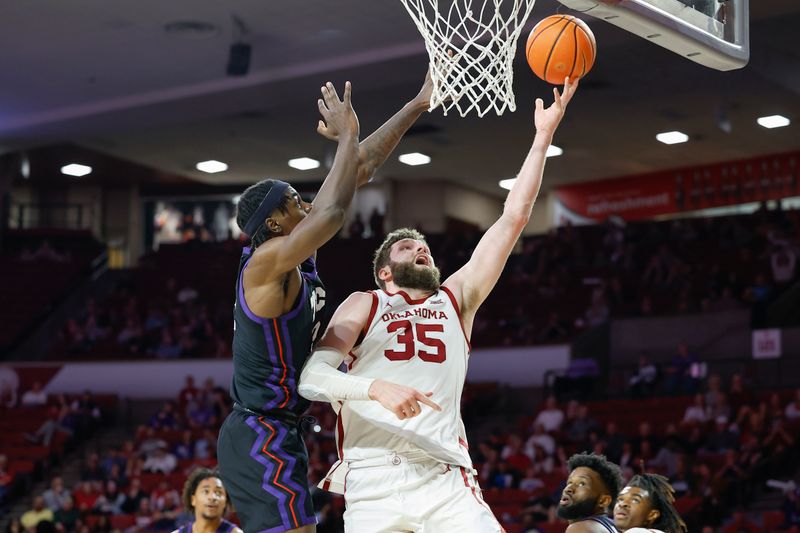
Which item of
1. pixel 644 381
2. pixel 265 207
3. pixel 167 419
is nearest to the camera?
pixel 265 207

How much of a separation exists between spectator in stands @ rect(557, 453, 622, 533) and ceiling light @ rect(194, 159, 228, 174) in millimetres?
19473

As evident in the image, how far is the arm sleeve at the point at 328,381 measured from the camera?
180 inches

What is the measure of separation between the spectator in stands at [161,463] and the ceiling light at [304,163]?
8824mm

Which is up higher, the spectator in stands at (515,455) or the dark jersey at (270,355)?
the dark jersey at (270,355)

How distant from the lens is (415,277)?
16.9 feet

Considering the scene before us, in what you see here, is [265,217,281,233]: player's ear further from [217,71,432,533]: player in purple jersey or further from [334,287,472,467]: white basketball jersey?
[334,287,472,467]: white basketball jersey

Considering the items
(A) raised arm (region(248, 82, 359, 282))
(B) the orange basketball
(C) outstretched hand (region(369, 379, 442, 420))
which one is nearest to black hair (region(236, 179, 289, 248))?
(A) raised arm (region(248, 82, 359, 282))

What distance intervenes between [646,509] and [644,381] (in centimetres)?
1129

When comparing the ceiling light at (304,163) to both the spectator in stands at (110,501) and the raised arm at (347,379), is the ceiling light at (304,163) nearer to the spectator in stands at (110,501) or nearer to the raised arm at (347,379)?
the spectator in stands at (110,501)

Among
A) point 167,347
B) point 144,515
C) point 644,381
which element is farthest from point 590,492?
point 167,347

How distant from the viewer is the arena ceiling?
50.2 feet

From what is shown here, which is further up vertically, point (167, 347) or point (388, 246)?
point (167, 347)

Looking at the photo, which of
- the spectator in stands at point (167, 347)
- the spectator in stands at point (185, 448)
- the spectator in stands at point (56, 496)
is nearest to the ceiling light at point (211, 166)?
the spectator in stands at point (167, 347)

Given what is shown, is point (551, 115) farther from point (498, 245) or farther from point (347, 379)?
point (347, 379)
